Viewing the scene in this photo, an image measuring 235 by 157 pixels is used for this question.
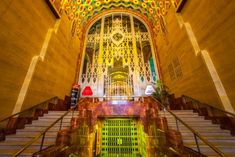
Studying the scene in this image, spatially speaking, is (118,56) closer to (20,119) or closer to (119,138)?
(119,138)

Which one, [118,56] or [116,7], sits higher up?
[116,7]

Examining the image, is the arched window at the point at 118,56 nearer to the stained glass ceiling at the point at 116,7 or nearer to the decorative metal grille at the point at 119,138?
the stained glass ceiling at the point at 116,7

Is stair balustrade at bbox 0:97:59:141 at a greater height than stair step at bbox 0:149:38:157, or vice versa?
stair balustrade at bbox 0:97:59:141

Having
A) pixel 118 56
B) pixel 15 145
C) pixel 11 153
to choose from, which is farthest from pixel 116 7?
pixel 11 153

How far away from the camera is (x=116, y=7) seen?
8.11 metres

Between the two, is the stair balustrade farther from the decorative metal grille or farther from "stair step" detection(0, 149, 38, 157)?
the decorative metal grille

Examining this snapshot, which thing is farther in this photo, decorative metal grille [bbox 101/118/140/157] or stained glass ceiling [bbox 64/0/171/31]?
stained glass ceiling [bbox 64/0/171/31]

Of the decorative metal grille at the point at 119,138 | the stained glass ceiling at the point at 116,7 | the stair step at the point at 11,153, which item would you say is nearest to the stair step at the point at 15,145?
the stair step at the point at 11,153

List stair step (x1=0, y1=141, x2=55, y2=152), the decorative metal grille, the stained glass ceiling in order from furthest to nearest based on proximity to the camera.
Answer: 1. the stained glass ceiling
2. the decorative metal grille
3. stair step (x1=0, y1=141, x2=55, y2=152)

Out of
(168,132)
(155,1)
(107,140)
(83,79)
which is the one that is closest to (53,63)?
(83,79)

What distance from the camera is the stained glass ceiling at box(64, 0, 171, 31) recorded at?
6.43 metres

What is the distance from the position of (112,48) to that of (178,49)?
12.2ft

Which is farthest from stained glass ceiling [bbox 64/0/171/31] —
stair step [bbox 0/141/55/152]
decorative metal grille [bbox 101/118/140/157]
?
stair step [bbox 0/141/55/152]

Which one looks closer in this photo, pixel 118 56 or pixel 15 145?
pixel 15 145
